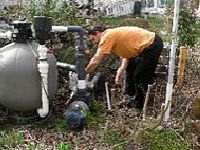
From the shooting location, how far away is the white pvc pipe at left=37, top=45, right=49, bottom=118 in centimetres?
517

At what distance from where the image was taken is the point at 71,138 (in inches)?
198

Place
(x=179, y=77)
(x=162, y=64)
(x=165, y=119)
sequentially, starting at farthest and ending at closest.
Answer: (x=162, y=64) < (x=179, y=77) < (x=165, y=119)

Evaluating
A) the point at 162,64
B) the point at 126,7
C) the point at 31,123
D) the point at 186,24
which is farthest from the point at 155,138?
the point at 126,7

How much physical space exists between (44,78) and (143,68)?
50.1 inches

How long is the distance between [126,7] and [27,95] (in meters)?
12.3

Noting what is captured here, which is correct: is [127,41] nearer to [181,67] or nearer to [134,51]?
[134,51]

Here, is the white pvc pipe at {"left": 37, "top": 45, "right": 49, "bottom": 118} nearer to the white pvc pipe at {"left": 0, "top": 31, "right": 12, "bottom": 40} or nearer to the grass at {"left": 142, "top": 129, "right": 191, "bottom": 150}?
the white pvc pipe at {"left": 0, "top": 31, "right": 12, "bottom": 40}

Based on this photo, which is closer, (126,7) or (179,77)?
(179,77)

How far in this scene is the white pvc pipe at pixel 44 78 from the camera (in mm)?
5172

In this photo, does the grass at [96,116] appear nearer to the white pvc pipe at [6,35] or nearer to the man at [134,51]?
the man at [134,51]

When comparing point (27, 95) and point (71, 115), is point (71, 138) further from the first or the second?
point (27, 95)

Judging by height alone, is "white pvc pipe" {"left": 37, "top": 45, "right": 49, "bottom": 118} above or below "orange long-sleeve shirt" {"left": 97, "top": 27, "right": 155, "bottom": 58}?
below

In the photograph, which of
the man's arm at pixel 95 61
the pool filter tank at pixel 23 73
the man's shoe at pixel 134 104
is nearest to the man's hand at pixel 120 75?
the man's shoe at pixel 134 104

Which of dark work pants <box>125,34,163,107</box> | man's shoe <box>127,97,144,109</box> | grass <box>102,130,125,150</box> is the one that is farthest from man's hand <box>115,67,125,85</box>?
grass <box>102,130,125,150</box>
